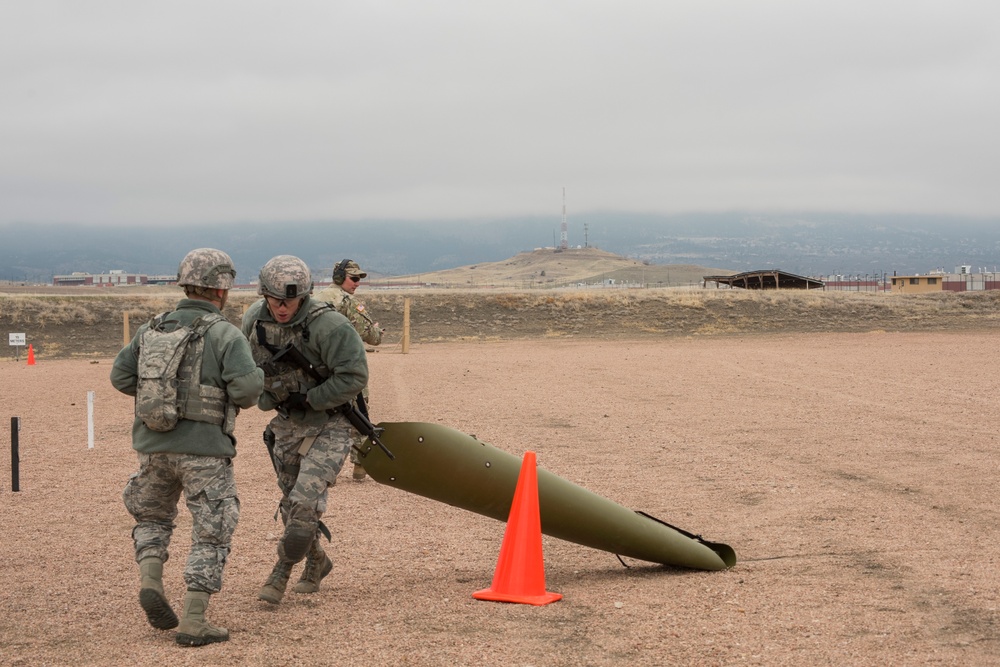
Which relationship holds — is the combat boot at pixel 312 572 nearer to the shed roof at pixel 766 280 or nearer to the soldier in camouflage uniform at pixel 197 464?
the soldier in camouflage uniform at pixel 197 464

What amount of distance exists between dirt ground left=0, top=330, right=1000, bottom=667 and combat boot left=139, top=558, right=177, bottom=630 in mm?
138

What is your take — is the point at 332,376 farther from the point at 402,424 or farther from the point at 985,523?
the point at 985,523

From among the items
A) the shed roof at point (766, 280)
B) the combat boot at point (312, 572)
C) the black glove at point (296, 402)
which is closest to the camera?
the black glove at point (296, 402)

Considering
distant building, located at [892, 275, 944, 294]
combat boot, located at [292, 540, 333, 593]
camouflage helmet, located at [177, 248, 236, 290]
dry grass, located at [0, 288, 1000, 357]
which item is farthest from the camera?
distant building, located at [892, 275, 944, 294]

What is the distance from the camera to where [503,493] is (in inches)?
277

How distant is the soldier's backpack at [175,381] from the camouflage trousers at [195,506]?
22cm

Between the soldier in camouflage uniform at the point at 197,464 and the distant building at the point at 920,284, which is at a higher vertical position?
the soldier in camouflage uniform at the point at 197,464

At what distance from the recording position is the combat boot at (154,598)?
5762 mm

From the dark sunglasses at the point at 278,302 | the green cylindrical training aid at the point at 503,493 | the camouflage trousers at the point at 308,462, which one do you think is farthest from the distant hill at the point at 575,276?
the dark sunglasses at the point at 278,302

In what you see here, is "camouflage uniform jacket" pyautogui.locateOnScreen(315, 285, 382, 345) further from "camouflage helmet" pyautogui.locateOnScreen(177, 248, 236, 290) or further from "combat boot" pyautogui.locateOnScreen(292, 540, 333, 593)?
"camouflage helmet" pyautogui.locateOnScreen(177, 248, 236, 290)

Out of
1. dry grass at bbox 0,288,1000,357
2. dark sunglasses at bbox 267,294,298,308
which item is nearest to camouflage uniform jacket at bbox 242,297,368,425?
dark sunglasses at bbox 267,294,298,308

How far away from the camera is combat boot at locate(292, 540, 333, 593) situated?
686cm

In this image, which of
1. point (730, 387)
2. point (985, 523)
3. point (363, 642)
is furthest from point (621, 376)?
point (363, 642)

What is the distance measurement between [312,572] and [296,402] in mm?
1166
